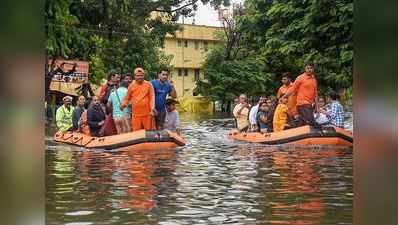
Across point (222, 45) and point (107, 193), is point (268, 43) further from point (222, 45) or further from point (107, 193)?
point (222, 45)

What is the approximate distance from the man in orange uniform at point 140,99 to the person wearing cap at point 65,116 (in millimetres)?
2013

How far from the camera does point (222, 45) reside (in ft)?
122

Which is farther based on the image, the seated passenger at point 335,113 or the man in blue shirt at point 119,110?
the seated passenger at point 335,113

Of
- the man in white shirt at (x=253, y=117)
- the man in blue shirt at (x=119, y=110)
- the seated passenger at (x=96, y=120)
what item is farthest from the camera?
the man in white shirt at (x=253, y=117)

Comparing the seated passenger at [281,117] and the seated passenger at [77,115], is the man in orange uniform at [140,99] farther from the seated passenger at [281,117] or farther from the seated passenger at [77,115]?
the seated passenger at [281,117]

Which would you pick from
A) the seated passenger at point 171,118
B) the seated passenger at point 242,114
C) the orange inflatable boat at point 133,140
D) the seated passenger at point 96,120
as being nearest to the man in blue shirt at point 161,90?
the seated passenger at point 171,118

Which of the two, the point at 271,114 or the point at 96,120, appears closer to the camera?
the point at 96,120

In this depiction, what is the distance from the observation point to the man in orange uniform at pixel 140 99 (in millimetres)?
16112

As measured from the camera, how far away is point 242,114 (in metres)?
20.6

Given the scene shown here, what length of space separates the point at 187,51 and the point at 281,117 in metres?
28.0

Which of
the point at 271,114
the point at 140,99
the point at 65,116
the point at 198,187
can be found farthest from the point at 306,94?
the point at 198,187

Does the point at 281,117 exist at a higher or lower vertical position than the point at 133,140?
higher

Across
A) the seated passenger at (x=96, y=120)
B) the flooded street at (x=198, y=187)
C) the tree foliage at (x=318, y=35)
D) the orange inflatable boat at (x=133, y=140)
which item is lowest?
the flooded street at (x=198, y=187)

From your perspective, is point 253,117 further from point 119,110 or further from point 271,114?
point 119,110
